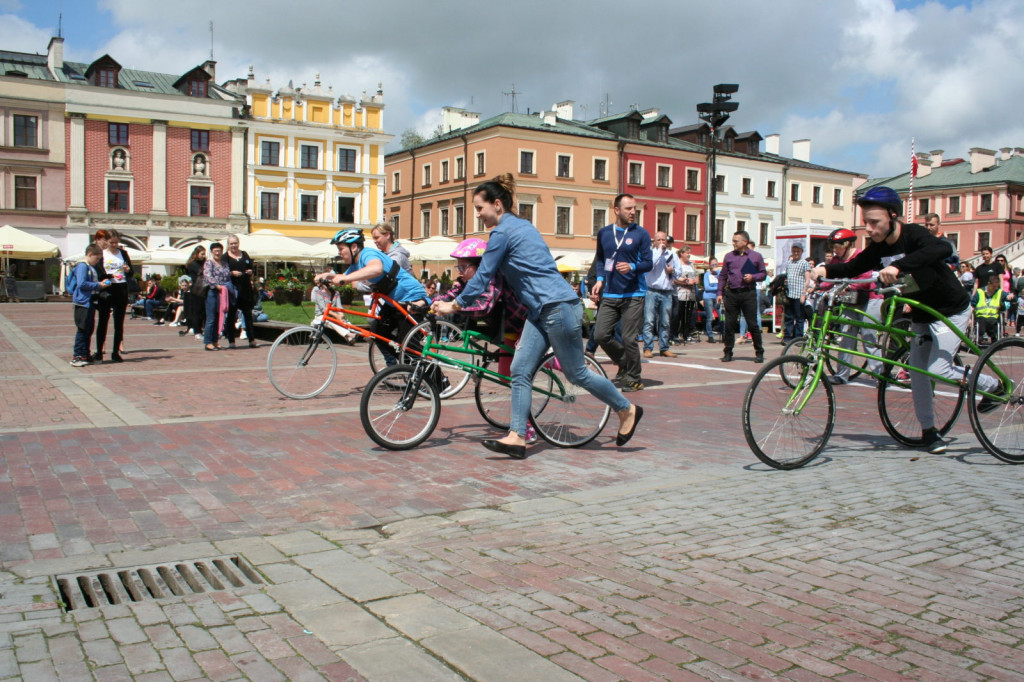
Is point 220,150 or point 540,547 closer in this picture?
point 540,547

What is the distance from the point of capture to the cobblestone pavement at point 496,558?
291cm

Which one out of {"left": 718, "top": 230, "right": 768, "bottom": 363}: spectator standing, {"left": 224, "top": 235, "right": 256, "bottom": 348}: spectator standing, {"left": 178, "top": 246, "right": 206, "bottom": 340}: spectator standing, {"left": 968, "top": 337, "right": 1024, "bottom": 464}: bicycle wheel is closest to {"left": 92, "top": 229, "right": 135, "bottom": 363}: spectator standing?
{"left": 224, "top": 235, "right": 256, "bottom": 348}: spectator standing

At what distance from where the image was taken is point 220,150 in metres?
58.6

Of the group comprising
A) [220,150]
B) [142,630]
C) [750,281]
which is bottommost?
[142,630]

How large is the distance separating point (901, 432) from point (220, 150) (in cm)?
5813

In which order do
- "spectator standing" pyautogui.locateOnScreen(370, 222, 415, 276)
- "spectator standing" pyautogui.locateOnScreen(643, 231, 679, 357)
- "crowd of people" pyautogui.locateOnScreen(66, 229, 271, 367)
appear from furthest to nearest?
"spectator standing" pyautogui.locateOnScreen(643, 231, 679, 357)
"crowd of people" pyautogui.locateOnScreen(66, 229, 271, 367)
"spectator standing" pyautogui.locateOnScreen(370, 222, 415, 276)

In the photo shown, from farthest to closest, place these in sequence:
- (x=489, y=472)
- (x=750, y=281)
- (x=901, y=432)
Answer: (x=750, y=281) → (x=901, y=432) → (x=489, y=472)

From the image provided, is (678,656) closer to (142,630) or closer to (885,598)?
(885,598)

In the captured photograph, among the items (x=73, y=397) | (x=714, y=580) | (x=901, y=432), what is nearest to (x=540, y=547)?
(x=714, y=580)

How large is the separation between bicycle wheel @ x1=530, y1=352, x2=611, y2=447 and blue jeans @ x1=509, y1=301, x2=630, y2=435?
0.35 metres

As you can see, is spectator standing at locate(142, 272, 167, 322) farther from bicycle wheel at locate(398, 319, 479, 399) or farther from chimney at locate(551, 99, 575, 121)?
chimney at locate(551, 99, 575, 121)

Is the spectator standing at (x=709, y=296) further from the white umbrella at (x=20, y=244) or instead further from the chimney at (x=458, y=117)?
the chimney at (x=458, y=117)

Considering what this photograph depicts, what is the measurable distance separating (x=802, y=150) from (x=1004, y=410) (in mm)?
71032

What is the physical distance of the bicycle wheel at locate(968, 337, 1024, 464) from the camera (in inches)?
236
